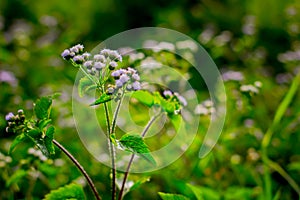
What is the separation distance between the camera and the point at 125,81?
1.25 metres

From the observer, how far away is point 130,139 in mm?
1266

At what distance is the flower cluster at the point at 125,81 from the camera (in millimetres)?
1239

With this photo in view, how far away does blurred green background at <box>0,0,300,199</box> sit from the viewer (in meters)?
1.95

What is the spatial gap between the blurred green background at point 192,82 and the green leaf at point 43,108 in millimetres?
389

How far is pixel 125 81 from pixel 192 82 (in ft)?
6.10

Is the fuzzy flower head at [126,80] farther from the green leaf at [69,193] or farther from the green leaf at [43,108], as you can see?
the green leaf at [69,193]

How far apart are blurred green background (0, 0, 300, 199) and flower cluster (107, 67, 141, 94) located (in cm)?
54

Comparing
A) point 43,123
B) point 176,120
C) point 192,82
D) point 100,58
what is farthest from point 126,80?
point 192,82

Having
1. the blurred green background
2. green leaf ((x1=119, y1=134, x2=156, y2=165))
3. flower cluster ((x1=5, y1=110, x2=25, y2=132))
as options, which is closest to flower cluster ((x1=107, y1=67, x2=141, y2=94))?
green leaf ((x1=119, y1=134, x2=156, y2=165))

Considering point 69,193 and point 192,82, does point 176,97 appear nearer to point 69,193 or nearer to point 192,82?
point 69,193

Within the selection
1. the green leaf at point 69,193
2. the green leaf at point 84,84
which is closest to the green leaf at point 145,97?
the green leaf at point 84,84

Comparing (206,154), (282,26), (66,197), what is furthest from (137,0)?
(66,197)

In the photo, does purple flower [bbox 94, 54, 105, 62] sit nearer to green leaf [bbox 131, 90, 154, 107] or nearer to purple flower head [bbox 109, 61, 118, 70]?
purple flower head [bbox 109, 61, 118, 70]

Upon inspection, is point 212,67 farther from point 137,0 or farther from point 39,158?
point 137,0
